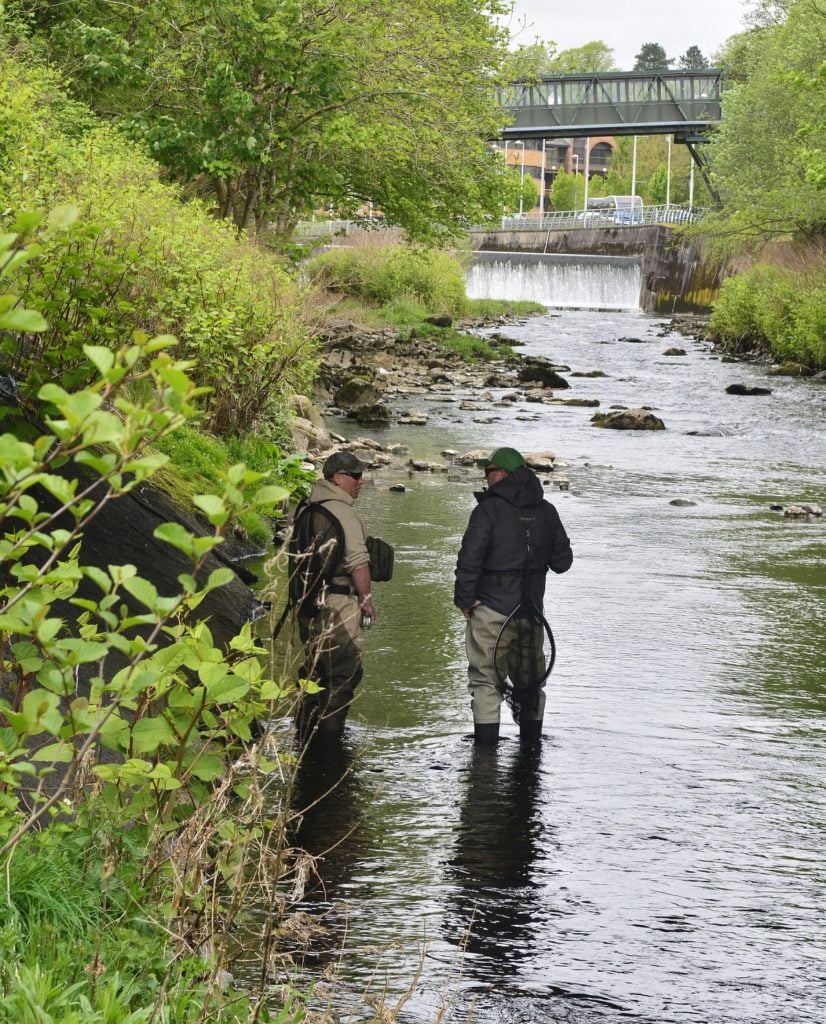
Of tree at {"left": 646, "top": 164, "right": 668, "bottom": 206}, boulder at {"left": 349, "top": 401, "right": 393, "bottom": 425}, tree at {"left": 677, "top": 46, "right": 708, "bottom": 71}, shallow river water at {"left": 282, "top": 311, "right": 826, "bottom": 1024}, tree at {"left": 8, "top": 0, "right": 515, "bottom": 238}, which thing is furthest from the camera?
tree at {"left": 677, "top": 46, "right": 708, "bottom": 71}

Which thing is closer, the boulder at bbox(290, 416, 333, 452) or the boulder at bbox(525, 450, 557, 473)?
the boulder at bbox(290, 416, 333, 452)

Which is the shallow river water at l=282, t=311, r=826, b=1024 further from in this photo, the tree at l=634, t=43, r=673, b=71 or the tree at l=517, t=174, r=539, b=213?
the tree at l=634, t=43, r=673, b=71

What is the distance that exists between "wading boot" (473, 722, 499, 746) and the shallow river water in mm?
87

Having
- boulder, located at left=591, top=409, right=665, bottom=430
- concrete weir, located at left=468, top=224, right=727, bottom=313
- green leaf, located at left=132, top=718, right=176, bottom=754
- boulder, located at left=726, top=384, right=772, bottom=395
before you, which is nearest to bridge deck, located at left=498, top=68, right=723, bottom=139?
concrete weir, located at left=468, top=224, right=727, bottom=313

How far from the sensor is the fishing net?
30.1ft

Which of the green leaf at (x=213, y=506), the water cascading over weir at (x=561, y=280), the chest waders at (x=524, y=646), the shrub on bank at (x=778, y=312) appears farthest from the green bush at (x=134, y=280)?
the water cascading over weir at (x=561, y=280)

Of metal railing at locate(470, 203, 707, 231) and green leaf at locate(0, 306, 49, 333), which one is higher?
metal railing at locate(470, 203, 707, 231)

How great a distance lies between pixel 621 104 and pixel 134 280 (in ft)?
233

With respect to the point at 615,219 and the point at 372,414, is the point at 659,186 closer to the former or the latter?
the point at 615,219

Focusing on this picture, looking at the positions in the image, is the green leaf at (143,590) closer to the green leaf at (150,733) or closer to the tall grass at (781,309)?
the green leaf at (150,733)

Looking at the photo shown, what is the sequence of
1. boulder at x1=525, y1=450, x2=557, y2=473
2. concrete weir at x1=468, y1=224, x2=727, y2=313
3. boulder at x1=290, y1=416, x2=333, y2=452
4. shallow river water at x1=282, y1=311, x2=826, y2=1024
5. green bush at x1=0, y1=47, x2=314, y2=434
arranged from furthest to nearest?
1. concrete weir at x1=468, y1=224, x2=727, y2=313
2. boulder at x1=525, y1=450, x2=557, y2=473
3. boulder at x1=290, y1=416, x2=333, y2=452
4. green bush at x1=0, y1=47, x2=314, y2=434
5. shallow river water at x1=282, y1=311, x2=826, y2=1024

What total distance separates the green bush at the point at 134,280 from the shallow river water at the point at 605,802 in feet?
7.81

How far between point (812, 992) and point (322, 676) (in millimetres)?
3732

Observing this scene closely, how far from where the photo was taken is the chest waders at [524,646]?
9172 mm
